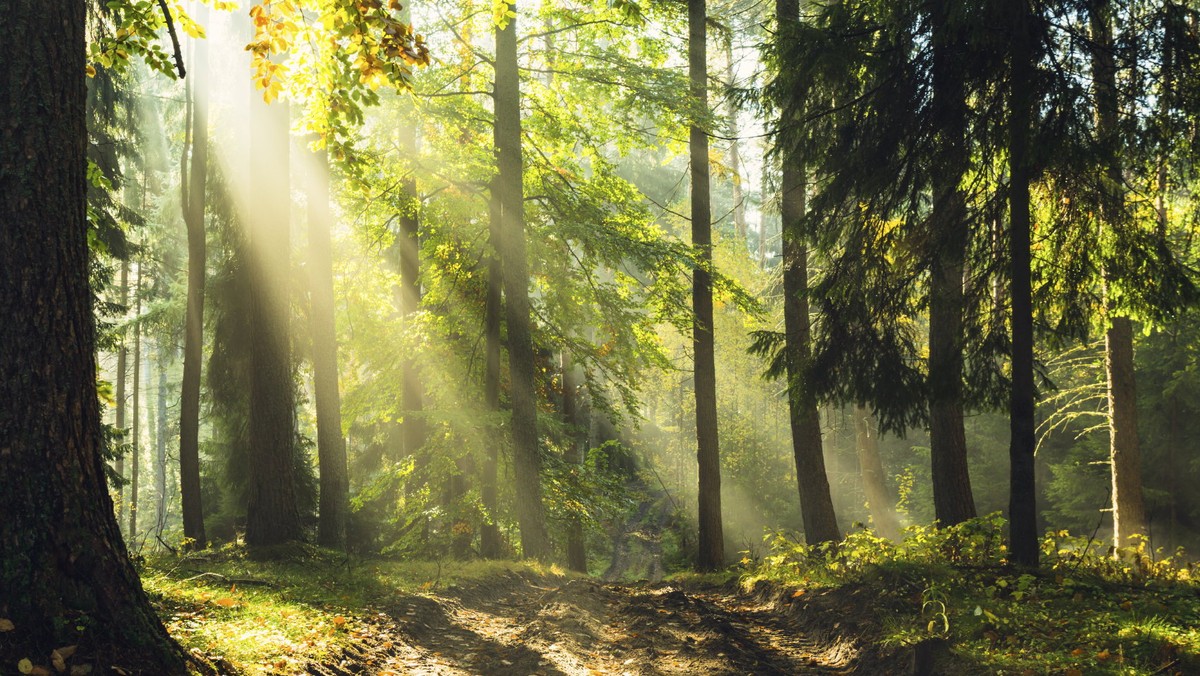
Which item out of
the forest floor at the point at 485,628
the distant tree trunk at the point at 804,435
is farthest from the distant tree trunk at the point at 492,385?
the distant tree trunk at the point at 804,435

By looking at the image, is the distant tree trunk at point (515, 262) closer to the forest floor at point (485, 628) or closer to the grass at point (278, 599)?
the grass at point (278, 599)

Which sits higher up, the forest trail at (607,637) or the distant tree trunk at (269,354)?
the distant tree trunk at (269,354)

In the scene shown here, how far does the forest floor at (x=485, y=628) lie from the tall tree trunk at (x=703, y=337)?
12.2 ft

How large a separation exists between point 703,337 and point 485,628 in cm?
741

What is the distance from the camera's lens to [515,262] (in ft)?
37.3

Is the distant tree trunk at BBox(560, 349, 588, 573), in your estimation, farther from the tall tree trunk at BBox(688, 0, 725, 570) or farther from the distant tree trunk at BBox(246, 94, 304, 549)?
the distant tree trunk at BBox(246, 94, 304, 549)

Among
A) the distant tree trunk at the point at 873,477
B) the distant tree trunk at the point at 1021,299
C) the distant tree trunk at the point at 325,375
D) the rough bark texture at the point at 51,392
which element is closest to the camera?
the rough bark texture at the point at 51,392

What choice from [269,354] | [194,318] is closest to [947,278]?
[269,354]

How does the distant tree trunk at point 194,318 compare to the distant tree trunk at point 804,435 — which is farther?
the distant tree trunk at point 194,318

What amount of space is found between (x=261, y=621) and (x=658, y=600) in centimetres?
436

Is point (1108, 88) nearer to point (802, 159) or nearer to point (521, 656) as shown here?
point (802, 159)

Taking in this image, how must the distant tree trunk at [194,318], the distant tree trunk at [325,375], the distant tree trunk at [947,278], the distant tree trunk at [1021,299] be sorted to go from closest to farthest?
the distant tree trunk at [1021,299] → the distant tree trunk at [947,278] → the distant tree trunk at [325,375] → the distant tree trunk at [194,318]

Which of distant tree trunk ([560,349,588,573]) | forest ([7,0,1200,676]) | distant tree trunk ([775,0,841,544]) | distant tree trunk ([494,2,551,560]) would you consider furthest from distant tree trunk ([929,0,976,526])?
distant tree trunk ([560,349,588,573])

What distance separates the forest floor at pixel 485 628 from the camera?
17.3 ft
